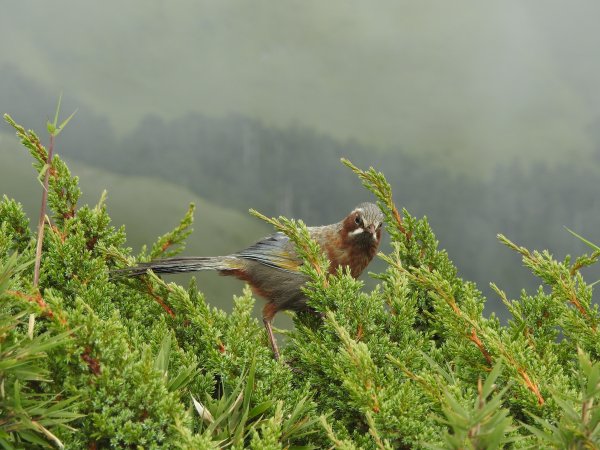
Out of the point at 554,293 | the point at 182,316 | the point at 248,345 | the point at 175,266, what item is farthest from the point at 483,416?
the point at 175,266

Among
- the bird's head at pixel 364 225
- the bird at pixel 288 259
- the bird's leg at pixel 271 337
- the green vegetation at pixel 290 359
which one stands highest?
the bird's head at pixel 364 225

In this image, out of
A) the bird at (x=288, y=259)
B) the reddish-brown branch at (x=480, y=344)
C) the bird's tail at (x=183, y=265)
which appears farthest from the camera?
the bird at (x=288, y=259)

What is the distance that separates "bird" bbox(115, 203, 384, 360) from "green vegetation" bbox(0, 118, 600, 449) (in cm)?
88

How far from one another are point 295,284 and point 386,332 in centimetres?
139

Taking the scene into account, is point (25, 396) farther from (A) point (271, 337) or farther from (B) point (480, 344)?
(A) point (271, 337)

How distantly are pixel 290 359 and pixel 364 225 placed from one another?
4.73ft

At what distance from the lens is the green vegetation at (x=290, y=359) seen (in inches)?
47.8

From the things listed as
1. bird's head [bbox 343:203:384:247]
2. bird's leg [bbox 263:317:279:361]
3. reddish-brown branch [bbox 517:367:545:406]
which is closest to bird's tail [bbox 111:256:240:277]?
bird's leg [bbox 263:317:279:361]

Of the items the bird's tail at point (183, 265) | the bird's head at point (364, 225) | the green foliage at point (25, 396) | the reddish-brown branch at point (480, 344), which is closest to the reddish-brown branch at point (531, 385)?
the reddish-brown branch at point (480, 344)

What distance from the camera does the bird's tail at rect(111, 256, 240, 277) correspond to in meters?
2.23

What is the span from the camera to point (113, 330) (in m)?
1.31

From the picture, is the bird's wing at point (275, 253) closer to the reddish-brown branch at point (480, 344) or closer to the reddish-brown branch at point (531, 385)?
the reddish-brown branch at point (480, 344)

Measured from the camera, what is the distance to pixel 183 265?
3.08 metres

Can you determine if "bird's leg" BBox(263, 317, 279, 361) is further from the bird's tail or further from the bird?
the bird's tail
